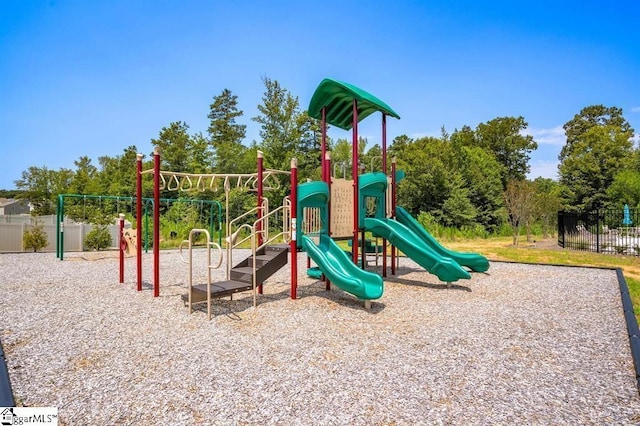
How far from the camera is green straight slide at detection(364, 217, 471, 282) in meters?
6.60

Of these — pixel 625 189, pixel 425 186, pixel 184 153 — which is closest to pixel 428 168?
pixel 425 186

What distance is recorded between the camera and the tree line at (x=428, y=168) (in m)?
24.9

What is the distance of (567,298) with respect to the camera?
20.2 ft

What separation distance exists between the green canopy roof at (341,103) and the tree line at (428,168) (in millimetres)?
13337

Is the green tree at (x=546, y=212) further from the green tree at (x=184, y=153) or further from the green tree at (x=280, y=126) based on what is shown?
the green tree at (x=184, y=153)

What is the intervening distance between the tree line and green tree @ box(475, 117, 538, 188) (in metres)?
2.13

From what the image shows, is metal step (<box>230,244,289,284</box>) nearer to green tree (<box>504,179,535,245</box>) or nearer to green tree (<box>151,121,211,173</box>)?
green tree (<box>504,179,535,245</box>)

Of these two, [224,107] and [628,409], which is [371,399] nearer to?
[628,409]

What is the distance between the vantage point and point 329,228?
627cm

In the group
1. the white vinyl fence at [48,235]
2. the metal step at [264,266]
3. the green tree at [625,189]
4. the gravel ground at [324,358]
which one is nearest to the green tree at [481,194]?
the green tree at [625,189]

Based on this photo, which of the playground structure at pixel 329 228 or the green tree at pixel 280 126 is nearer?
the playground structure at pixel 329 228

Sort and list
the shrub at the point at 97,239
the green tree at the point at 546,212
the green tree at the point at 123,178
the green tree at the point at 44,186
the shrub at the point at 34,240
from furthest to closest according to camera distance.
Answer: the green tree at the point at 44,186 → the green tree at the point at 123,178 → the green tree at the point at 546,212 → the shrub at the point at 97,239 → the shrub at the point at 34,240

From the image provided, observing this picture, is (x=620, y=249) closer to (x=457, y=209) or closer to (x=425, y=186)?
(x=457, y=209)

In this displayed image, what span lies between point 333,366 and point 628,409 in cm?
207
